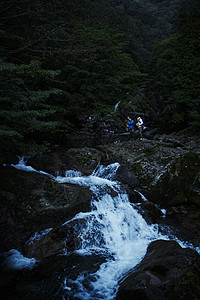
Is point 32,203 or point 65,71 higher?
point 65,71

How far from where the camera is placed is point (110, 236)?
640cm

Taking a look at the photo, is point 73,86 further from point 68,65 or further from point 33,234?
point 33,234

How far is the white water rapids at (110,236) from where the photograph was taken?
4.59 meters

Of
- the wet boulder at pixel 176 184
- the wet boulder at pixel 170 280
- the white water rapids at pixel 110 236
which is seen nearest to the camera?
the wet boulder at pixel 170 280

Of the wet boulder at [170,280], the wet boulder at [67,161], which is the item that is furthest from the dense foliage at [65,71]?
the wet boulder at [170,280]

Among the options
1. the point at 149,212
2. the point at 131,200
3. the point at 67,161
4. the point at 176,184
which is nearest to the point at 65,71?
the point at 67,161

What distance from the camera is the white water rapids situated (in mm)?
4590

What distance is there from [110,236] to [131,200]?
1911 mm

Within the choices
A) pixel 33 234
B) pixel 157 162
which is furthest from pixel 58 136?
pixel 33 234

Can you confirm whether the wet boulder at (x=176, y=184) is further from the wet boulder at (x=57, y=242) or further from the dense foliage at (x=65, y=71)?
the dense foliage at (x=65, y=71)

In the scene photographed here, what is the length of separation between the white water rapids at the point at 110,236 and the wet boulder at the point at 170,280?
924mm

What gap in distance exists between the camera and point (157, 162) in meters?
9.41

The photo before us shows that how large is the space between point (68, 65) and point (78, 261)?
41.0 feet

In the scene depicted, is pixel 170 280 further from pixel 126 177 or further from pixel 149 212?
pixel 126 177
